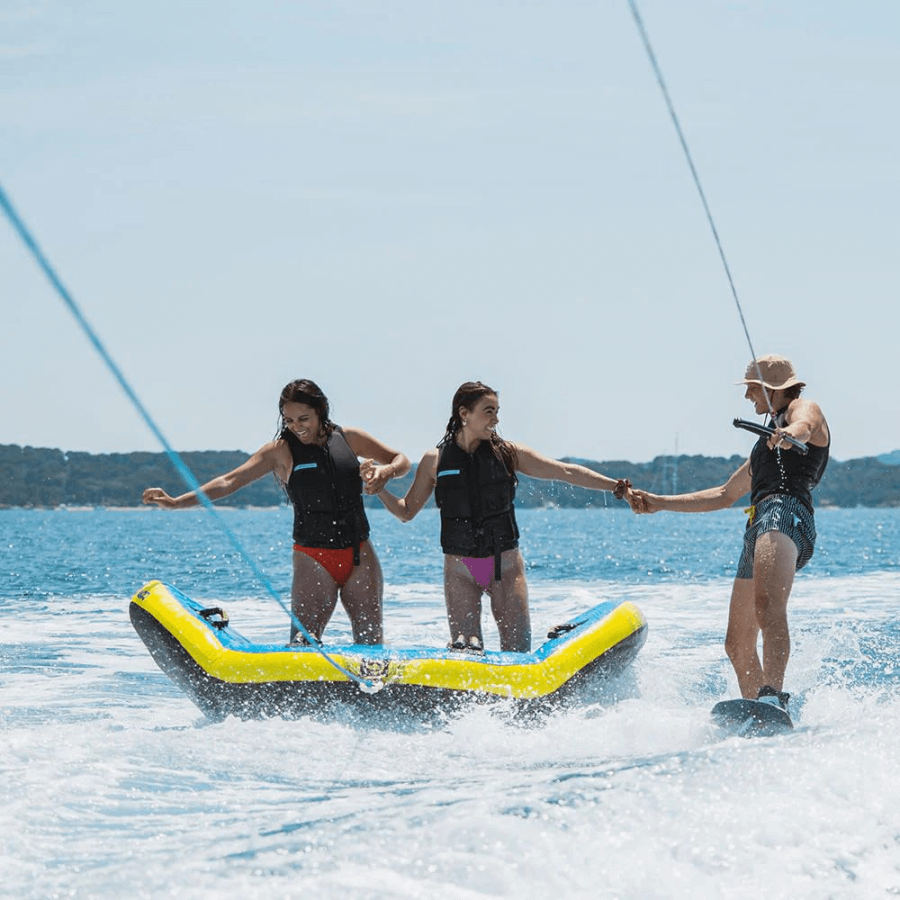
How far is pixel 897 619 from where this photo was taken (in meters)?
12.8

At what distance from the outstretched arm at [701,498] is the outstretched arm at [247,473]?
199 centimetres

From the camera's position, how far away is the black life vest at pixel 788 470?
231 inches

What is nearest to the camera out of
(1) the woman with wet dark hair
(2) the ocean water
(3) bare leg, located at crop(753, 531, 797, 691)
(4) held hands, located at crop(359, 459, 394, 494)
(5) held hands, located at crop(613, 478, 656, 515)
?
(2) the ocean water

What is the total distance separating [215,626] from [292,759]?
5.12 ft

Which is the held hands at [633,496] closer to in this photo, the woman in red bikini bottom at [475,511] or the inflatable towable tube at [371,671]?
the woman in red bikini bottom at [475,511]

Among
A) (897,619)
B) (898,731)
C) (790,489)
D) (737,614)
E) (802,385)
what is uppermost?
(802,385)

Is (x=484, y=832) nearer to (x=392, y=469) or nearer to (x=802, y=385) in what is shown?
(x=392, y=469)

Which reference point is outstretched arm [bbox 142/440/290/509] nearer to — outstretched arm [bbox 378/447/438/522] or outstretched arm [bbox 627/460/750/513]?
outstretched arm [bbox 378/447/438/522]

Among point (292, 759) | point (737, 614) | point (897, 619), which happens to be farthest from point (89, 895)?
point (897, 619)

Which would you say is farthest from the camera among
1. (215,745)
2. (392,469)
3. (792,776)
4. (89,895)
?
(392,469)

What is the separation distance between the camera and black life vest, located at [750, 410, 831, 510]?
19.3 ft

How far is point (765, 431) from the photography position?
5668 mm

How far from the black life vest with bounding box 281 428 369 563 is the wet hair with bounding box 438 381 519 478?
0.54 m

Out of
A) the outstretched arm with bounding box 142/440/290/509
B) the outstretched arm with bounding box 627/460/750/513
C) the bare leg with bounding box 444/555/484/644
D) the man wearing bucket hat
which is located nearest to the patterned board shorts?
the man wearing bucket hat
